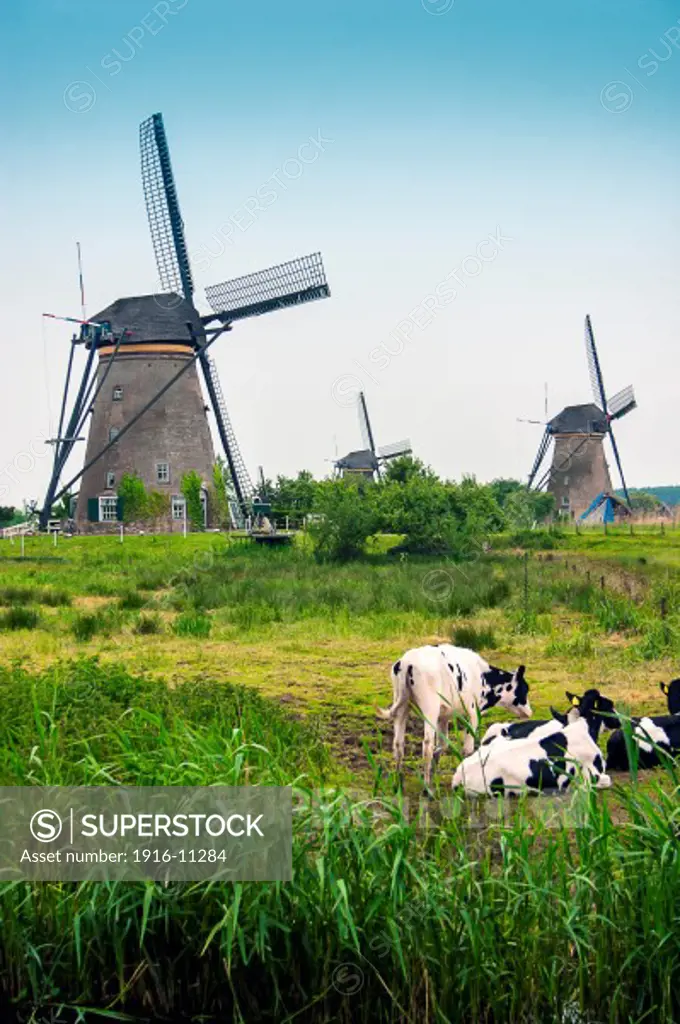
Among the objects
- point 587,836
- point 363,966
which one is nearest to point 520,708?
point 587,836

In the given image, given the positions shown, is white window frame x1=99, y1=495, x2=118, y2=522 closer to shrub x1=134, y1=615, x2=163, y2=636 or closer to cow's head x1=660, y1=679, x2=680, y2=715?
shrub x1=134, y1=615, x2=163, y2=636

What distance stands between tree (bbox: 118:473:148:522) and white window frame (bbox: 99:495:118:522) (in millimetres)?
455

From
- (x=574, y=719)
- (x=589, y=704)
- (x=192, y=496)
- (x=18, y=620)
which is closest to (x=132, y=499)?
(x=192, y=496)

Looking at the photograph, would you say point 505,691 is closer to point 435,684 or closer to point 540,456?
point 435,684

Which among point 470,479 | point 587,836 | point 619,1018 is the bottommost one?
point 619,1018

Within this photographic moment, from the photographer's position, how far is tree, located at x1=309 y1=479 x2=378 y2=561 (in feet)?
106

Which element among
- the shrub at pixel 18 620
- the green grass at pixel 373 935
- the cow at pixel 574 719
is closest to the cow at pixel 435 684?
the cow at pixel 574 719

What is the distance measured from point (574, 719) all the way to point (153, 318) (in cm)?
3441

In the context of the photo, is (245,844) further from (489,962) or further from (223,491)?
(223,491)

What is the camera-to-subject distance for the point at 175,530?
137 feet

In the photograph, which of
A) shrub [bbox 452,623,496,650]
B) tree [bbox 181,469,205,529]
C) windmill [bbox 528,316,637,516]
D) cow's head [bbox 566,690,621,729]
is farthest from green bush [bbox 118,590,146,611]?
windmill [bbox 528,316,637,516]

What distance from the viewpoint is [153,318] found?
4166 centimetres

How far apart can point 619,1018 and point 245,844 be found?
75.9 inches

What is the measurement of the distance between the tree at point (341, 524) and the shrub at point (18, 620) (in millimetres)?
13862
